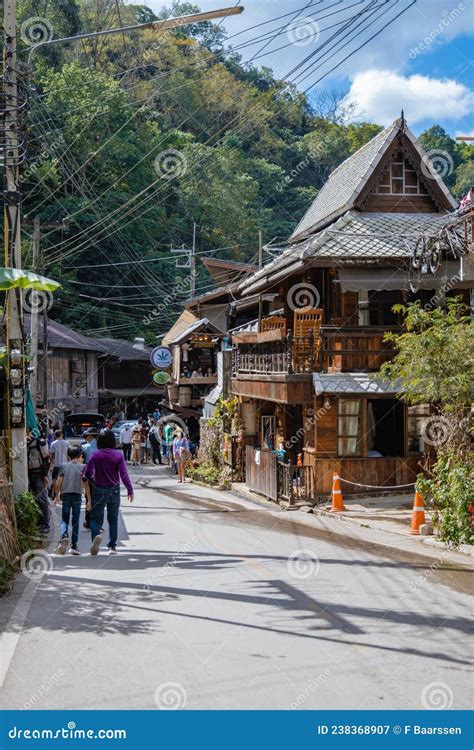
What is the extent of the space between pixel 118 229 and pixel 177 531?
40742 millimetres

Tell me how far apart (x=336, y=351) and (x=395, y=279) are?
8.41 ft

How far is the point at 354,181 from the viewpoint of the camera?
26.1 metres

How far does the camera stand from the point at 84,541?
14773 mm

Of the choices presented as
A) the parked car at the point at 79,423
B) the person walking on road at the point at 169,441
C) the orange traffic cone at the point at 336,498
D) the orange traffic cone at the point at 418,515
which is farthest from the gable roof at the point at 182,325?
the orange traffic cone at the point at 418,515

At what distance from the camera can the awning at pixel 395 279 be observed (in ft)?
72.0

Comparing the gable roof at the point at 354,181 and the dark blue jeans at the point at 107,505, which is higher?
the gable roof at the point at 354,181

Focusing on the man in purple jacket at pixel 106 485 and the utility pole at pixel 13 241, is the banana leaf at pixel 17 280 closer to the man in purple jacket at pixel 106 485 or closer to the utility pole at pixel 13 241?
the utility pole at pixel 13 241

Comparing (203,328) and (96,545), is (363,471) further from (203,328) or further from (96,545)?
(203,328)

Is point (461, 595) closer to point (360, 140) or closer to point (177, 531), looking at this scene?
point (177, 531)

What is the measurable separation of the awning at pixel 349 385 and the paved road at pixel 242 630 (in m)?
7.27

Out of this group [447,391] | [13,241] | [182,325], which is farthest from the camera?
[182,325]

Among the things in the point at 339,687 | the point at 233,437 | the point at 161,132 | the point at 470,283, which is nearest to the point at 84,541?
the point at 339,687

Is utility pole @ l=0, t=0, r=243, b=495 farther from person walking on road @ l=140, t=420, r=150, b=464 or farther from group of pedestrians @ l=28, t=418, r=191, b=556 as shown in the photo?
person walking on road @ l=140, t=420, r=150, b=464

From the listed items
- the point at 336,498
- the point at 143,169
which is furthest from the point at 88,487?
the point at 143,169
